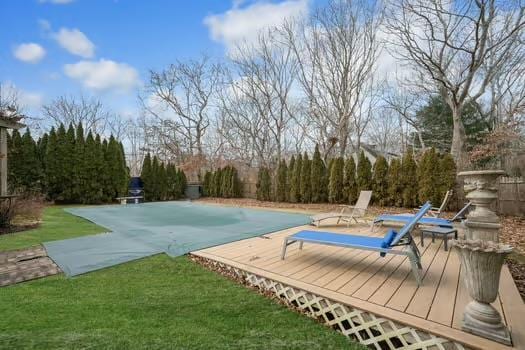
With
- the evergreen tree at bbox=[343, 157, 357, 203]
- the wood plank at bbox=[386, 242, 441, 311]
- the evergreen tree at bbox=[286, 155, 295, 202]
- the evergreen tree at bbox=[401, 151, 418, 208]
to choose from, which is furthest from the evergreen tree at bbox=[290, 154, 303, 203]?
the wood plank at bbox=[386, 242, 441, 311]

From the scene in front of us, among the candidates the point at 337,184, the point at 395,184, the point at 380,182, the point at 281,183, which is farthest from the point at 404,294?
the point at 281,183

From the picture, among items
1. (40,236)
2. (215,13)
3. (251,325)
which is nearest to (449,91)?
(215,13)

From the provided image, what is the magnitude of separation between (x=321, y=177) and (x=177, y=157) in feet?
45.3

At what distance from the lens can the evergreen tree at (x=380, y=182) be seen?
1091cm

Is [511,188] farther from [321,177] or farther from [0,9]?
[0,9]

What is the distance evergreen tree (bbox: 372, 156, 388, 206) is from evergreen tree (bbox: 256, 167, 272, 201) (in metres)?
5.77

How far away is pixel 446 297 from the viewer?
2.62 m

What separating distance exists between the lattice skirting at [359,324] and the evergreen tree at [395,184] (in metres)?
8.91

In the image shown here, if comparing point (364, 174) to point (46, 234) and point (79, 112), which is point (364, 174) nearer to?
point (46, 234)

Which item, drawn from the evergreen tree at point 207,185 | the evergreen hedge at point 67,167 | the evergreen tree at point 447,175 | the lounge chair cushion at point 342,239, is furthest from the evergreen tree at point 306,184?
the evergreen hedge at point 67,167

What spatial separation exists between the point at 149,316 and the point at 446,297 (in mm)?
2881

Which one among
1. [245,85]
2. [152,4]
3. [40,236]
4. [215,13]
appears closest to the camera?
[40,236]

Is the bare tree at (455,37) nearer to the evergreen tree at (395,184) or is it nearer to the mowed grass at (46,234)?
the evergreen tree at (395,184)

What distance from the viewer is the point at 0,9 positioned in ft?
Result: 26.3
